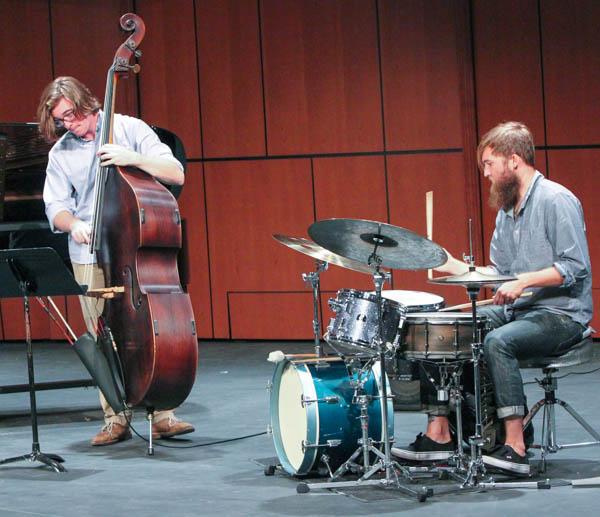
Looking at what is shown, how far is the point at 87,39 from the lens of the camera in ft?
27.9

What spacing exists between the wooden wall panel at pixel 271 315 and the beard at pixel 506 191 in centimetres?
374

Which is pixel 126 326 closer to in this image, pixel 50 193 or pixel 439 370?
pixel 50 193

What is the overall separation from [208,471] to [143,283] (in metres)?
0.78

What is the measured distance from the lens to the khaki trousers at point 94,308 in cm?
500

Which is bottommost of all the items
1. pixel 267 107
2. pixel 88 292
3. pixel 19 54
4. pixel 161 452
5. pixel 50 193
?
pixel 161 452

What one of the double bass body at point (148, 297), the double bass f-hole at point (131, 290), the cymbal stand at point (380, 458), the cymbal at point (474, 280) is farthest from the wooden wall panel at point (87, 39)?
the cymbal at point (474, 280)

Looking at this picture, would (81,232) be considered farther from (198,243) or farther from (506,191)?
(198,243)

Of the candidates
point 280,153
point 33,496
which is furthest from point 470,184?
point 33,496

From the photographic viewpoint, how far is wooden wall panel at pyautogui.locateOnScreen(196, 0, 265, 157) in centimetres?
804

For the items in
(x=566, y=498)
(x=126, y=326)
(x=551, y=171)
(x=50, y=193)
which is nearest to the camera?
(x=566, y=498)

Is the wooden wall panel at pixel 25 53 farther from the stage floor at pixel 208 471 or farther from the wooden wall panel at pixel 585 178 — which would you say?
the wooden wall panel at pixel 585 178

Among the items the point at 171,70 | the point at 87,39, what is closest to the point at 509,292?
the point at 171,70

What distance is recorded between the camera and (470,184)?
7.53m

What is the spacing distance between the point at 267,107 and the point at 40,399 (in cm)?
281
